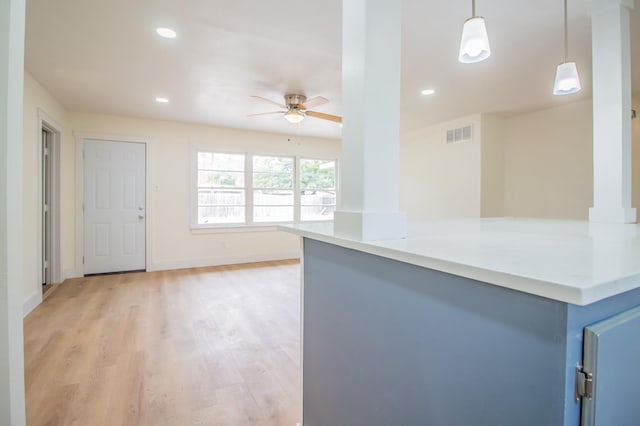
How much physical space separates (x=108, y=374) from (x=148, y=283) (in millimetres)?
2555

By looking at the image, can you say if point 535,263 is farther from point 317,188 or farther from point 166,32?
point 317,188

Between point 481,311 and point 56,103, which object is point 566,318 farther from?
point 56,103

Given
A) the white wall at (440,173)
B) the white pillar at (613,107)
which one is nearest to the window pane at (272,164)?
the white wall at (440,173)

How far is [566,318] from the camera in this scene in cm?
58

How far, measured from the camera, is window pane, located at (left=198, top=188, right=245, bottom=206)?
222 inches

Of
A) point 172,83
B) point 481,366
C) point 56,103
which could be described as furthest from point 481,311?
point 56,103

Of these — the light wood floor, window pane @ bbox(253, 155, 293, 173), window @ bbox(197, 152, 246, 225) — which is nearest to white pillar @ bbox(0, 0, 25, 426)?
the light wood floor

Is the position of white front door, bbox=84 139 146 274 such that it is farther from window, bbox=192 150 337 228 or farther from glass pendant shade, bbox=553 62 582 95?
glass pendant shade, bbox=553 62 582 95

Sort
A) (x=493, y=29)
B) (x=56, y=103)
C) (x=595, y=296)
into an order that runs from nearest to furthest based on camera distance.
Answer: (x=595, y=296)
(x=493, y=29)
(x=56, y=103)

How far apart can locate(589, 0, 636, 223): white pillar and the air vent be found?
2808 millimetres

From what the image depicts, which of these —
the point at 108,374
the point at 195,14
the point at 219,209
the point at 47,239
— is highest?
the point at 195,14

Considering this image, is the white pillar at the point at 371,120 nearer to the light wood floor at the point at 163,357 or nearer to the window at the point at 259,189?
the light wood floor at the point at 163,357

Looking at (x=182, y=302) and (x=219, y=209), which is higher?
(x=219, y=209)

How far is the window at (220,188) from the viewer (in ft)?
18.5
